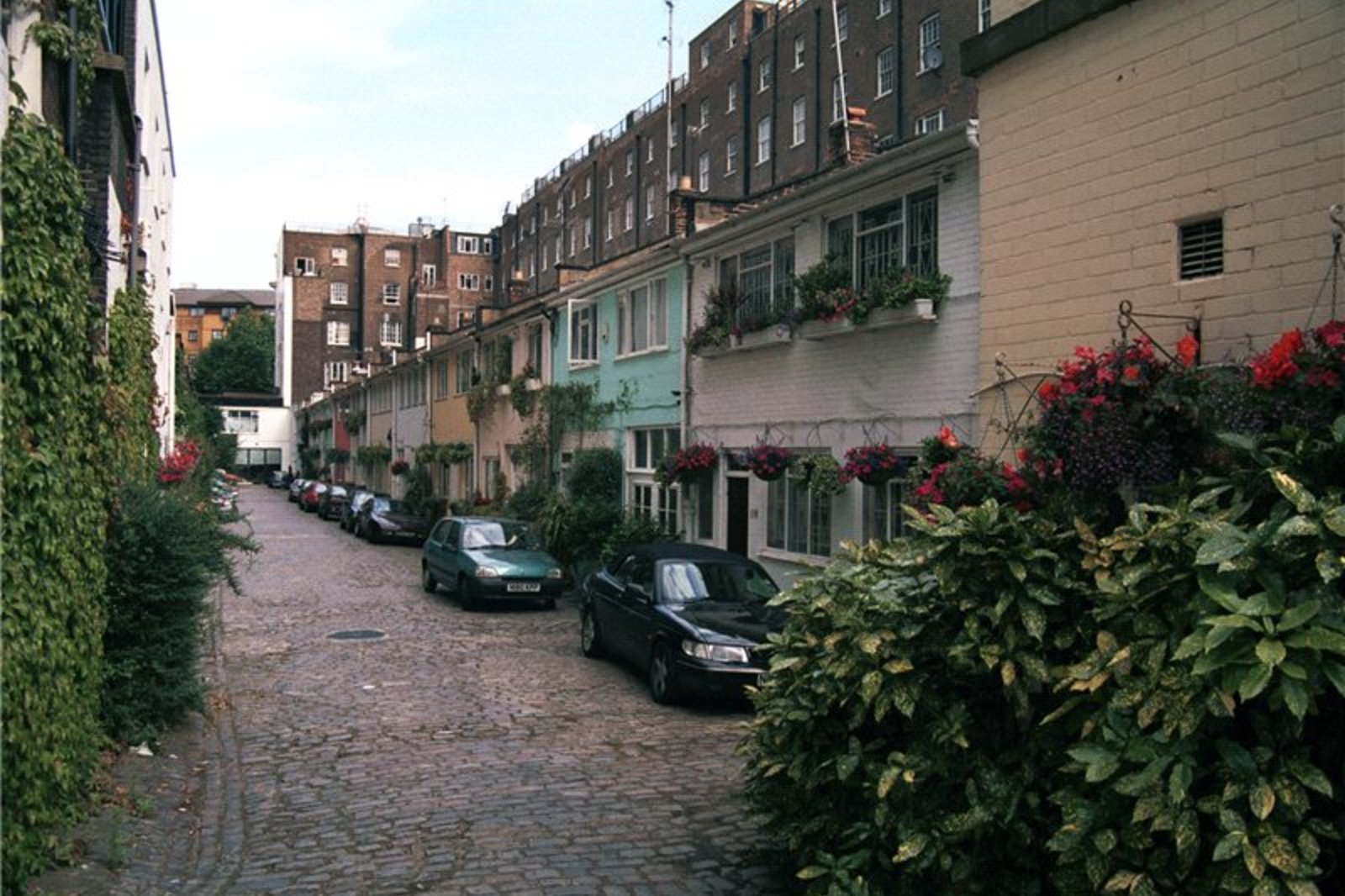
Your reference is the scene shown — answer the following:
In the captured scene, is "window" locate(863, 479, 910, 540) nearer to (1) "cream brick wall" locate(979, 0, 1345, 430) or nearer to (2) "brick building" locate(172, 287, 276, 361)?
(1) "cream brick wall" locate(979, 0, 1345, 430)

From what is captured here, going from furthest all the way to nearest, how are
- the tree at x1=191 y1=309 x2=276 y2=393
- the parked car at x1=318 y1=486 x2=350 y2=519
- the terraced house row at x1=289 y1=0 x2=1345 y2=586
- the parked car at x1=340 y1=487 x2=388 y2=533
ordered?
the tree at x1=191 y1=309 x2=276 y2=393 → the parked car at x1=318 y1=486 x2=350 y2=519 → the parked car at x1=340 y1=487 x2=388 y2=533 → the terraced house row at x1=289 y1=0 x2=1345 y2=586

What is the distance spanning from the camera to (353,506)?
3734 cm

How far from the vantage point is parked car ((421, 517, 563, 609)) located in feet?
61.2

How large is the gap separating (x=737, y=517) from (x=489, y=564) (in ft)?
14.4

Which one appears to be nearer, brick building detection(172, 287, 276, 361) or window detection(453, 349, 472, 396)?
window detection(453, 349, 472, 396)

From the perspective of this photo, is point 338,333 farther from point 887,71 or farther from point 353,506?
point 887,71

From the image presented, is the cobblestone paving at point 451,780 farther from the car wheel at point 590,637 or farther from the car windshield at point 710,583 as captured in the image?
the car windshield at point 710,583

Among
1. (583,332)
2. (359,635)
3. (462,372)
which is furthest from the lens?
(462,372)

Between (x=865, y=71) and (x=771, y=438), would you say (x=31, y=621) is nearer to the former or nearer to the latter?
(x=771, y=438)

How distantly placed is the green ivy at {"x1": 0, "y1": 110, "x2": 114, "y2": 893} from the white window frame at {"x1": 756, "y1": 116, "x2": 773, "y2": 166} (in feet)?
138

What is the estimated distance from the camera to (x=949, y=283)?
42.5 feet

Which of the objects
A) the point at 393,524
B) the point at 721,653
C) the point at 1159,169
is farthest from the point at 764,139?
the point at 1159,169

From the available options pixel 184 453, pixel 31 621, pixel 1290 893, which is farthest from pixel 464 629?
pixel 1290 893

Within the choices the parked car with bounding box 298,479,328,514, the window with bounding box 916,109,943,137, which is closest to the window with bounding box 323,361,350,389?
Answer: the parked car with bounding box 298,479,328,514
